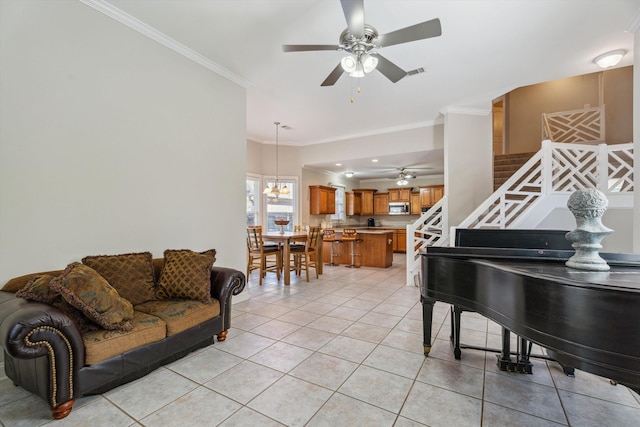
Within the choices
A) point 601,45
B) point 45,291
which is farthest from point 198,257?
point 601,45

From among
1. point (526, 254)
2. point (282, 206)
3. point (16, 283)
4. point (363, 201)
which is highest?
point (363, 201)

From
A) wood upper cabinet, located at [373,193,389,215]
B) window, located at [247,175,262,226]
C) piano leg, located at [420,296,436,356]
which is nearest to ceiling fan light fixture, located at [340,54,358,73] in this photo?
piano leg, located at [420,296,436,356]

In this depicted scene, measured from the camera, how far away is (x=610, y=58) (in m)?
3.41

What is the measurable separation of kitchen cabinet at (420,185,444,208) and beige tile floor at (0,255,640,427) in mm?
6545

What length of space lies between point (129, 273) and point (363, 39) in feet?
9.59

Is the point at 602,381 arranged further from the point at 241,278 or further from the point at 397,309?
the point at 241,278

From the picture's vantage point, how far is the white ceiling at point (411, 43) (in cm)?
264

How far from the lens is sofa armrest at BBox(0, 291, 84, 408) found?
1.56 metres

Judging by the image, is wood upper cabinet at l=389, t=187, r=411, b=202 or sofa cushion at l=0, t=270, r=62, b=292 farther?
wood upper cabinet at l=389, t=187, r=411, b=202

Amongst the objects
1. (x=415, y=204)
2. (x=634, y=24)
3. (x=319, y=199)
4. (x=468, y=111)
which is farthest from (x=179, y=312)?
(x=415, y=204)

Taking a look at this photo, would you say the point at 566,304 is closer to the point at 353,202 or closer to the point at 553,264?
the point at 553,264

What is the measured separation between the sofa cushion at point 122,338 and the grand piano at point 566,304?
237 cm

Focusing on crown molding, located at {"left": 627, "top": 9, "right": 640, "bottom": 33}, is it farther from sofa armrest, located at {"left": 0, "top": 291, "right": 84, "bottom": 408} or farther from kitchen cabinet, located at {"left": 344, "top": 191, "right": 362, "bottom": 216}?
kitchen cabinet, located at {"left": 344, "top": 191, "right": 362, "bottom": 216}

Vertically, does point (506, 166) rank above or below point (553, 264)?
above
